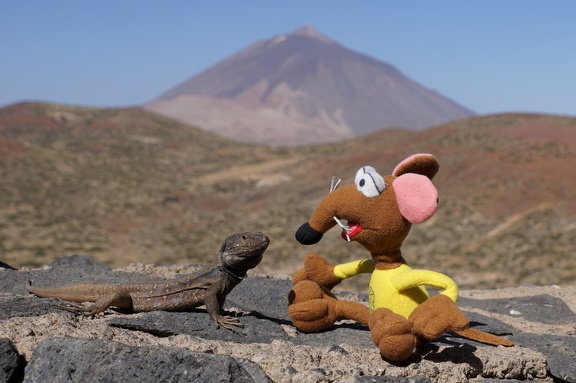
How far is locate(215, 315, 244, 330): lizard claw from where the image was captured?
509 cm

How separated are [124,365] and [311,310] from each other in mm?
1585

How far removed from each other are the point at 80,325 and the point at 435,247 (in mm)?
19127

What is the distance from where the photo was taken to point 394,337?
4547 millimetres

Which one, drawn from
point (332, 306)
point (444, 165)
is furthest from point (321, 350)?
point (444, 165)

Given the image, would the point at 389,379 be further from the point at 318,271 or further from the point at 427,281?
the point at 318,271

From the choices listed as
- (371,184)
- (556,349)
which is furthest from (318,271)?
(556,349)

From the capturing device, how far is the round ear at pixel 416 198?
489 cm

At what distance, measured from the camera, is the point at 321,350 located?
4.86 meters

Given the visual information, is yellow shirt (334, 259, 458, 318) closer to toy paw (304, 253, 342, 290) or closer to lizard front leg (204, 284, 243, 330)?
toy paw (304, 253, 342, 290)

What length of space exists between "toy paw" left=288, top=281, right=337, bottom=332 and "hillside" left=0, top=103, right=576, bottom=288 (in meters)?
12.3

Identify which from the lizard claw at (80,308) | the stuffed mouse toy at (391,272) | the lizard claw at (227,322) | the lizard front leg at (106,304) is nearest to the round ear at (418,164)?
the stuffed mouse toy at (391,272)

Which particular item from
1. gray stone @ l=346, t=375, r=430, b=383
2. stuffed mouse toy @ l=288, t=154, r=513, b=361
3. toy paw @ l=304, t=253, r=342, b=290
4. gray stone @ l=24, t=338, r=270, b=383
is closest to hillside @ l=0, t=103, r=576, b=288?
toy paw @ l=304, t=253, r=342, b=290

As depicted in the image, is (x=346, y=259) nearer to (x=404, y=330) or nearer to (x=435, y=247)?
(x=435, y=247)

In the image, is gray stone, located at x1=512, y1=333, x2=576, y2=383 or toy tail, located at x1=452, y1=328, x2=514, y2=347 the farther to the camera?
gray stone, located at x1=512, y1=333, x2=576, y2=383
